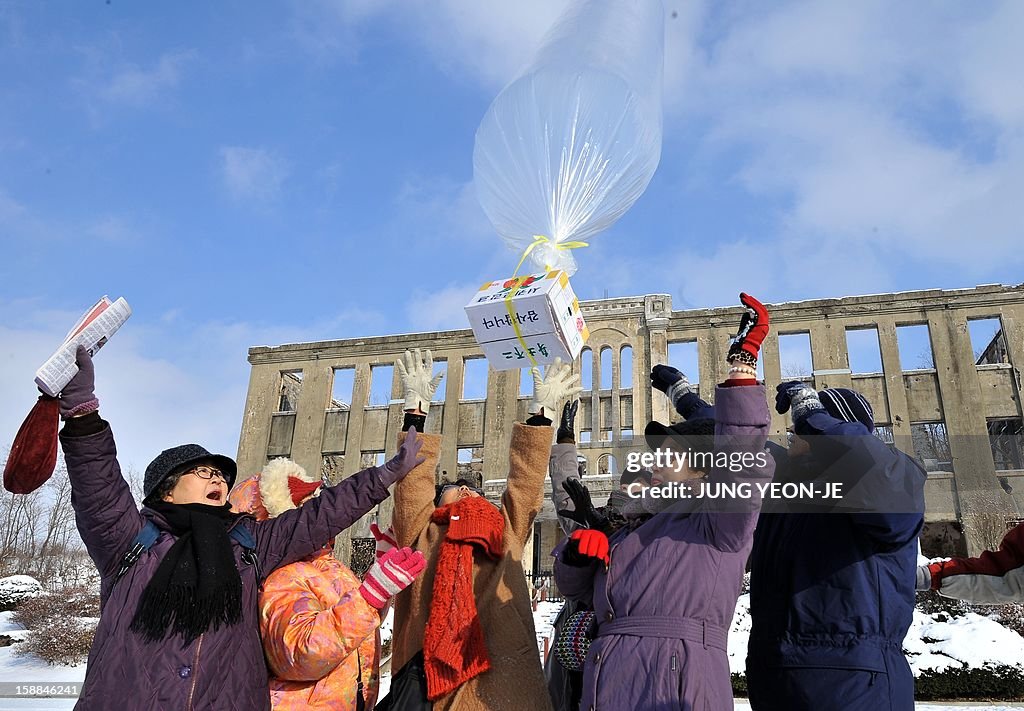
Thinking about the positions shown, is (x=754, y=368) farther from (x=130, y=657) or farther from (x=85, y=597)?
(x=85, y=597)

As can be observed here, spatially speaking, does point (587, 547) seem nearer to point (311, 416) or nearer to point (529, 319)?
point (529, 319)

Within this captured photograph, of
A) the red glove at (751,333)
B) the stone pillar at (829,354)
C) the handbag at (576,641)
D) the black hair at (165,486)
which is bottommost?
the handbag at (576,641)

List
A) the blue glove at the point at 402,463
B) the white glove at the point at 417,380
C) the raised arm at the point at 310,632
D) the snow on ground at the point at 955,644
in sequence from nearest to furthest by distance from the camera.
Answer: the raised arm at the point at 310,632 < the blue glove at the point at 402,463 < the white glove at the point at 417,380 < the snow on ground at the point at 955,644

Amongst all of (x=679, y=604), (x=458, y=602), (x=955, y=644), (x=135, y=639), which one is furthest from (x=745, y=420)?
(x=955, y=644)

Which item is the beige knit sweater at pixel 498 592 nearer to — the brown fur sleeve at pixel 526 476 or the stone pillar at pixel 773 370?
the brown fur sleeve at pixel 526 476

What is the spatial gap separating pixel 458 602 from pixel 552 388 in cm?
135

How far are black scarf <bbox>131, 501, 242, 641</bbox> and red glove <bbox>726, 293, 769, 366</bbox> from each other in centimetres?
203

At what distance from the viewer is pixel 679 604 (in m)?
2.85

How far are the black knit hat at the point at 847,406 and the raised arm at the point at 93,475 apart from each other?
2.79 meters

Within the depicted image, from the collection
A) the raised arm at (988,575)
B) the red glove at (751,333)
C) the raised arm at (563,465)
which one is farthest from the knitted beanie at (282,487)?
the raised arm at (988,575)

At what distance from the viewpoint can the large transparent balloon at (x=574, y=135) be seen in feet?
15.0

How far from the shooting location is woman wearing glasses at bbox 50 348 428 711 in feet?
8.31

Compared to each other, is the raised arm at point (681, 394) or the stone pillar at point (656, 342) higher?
the stone pillar at point (656, 342)

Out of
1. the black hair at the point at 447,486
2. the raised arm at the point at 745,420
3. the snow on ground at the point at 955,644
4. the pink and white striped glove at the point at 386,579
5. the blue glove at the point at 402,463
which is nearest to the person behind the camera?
the raised arm at the point at 745,420
